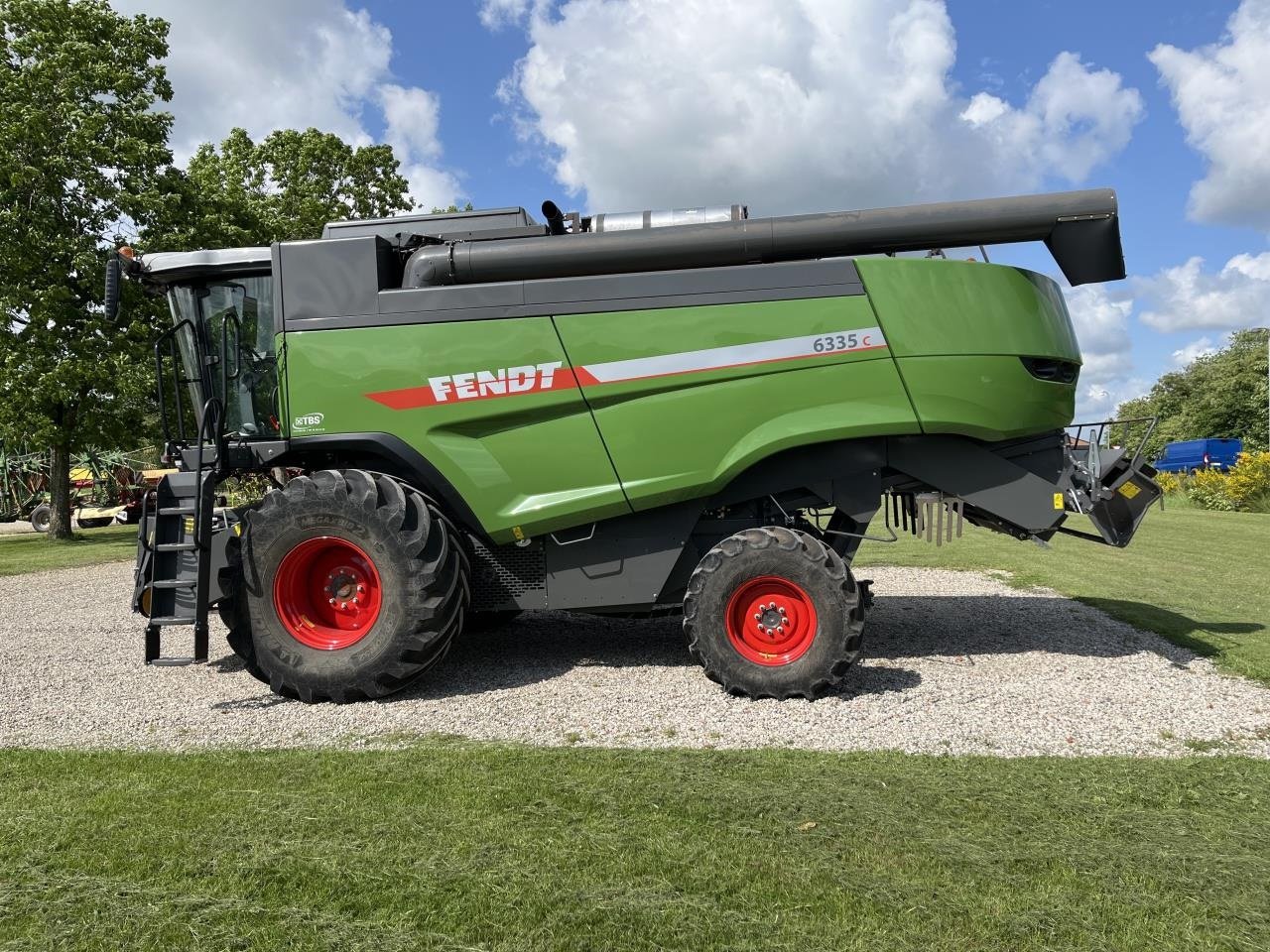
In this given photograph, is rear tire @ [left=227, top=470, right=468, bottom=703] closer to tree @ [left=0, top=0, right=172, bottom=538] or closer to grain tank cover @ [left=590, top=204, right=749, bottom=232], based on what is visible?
grain tank cover @ [left=590, top=204, right=749, bottom=232]

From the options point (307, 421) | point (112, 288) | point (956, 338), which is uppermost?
point (112, 288)

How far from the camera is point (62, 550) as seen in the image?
1689cm

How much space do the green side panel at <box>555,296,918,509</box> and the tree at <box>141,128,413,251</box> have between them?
18157 mm

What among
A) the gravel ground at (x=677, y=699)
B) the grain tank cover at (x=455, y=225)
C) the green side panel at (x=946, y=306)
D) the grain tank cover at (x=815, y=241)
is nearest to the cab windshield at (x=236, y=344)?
the grain tank cover at (x=455, y=225)

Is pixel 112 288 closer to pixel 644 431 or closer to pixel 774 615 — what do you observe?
pixel 644 431

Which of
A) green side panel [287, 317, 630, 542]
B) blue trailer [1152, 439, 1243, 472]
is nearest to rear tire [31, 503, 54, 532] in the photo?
green side panel [287, 317, 630, 542]

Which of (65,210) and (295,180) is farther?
(295,180)

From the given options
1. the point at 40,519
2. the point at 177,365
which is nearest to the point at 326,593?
the point at 177,365

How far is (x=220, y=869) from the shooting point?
3076 mm

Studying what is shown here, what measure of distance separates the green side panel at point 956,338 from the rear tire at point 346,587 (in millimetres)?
3128

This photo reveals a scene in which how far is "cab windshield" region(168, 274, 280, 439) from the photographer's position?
602 cm

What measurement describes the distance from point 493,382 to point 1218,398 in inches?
2385

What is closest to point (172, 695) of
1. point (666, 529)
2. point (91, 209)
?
point (666, 529)

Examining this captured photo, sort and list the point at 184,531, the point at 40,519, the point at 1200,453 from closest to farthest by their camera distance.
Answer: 1. the point at 184,531
2. the point at 40,519
3. the point at 1200,453
